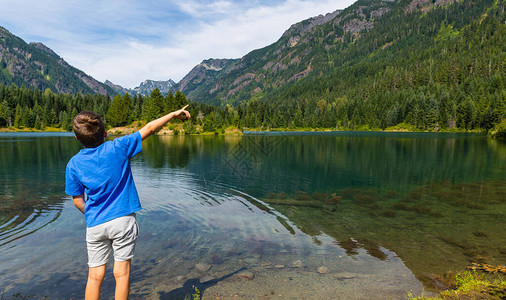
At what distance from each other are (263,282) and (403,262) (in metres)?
5.28

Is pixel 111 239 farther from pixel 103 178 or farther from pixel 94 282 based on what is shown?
pixel 103 178

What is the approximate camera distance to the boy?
457 centimetres

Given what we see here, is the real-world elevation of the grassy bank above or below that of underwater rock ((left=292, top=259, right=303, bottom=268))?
above

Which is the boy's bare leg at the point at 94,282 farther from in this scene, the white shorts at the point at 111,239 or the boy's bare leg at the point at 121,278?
the boy's bare leg at the point at 121,278

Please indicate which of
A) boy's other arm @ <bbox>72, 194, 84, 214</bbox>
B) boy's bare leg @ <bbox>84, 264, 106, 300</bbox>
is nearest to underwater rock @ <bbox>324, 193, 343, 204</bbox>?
boy's bare leg @ <bbox>84, 264, 106, 300</bbox>

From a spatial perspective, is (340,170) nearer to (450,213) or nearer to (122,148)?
(450,213)

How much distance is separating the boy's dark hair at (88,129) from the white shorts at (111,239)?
1.43 meters

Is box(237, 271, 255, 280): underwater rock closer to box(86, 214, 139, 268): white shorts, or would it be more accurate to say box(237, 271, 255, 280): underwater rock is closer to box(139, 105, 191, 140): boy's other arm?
box(86, 214, 139, 268): white shorts

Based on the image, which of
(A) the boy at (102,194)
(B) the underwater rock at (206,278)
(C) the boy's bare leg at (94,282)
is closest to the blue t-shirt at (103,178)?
(A) the boy at (102,194)

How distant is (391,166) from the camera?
3625 cm

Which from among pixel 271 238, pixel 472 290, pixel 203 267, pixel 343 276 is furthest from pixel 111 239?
pixel 472 290

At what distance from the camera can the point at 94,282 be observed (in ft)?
15.7

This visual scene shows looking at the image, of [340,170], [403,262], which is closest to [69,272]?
[403,262]

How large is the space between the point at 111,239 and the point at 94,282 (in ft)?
2.71
